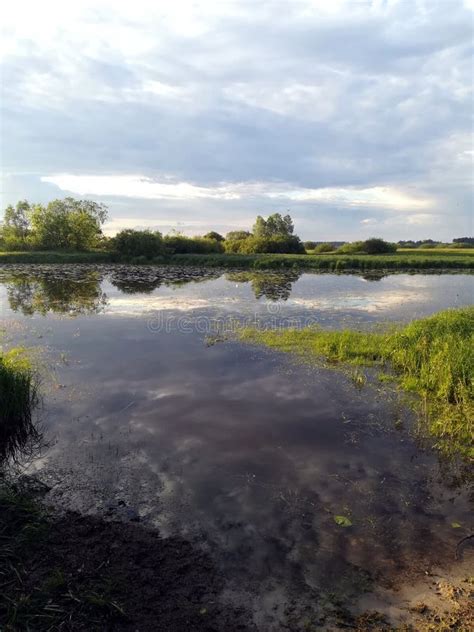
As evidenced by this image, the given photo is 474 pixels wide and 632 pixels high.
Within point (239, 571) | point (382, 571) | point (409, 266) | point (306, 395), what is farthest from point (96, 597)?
point (409, 266)

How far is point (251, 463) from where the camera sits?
8078mm

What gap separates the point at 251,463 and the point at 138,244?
53447 millimetres

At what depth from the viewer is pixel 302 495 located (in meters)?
7.07

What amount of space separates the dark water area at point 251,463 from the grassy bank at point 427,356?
2.67ft

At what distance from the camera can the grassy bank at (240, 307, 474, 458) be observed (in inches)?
386

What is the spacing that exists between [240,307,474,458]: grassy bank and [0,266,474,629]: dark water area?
32.0 inches

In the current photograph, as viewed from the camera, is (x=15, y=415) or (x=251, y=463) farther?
(x=15, y=415)

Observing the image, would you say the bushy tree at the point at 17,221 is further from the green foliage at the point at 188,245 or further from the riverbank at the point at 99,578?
the riverbank at the point at 99,578

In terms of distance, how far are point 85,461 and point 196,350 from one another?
8124mm

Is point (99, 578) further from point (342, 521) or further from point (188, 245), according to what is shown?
point (188, 245)

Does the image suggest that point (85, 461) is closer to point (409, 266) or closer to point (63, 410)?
point (63, 410)

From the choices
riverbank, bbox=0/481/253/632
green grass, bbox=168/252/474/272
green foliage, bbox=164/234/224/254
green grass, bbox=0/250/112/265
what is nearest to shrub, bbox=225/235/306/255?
green foliage, bbox=164/234/224/254

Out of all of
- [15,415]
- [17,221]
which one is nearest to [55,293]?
[15,415]

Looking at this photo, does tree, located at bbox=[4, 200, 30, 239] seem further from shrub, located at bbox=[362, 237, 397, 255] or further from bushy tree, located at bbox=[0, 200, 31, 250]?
shrub, located at bbox=[362, 237, 397, 255]
